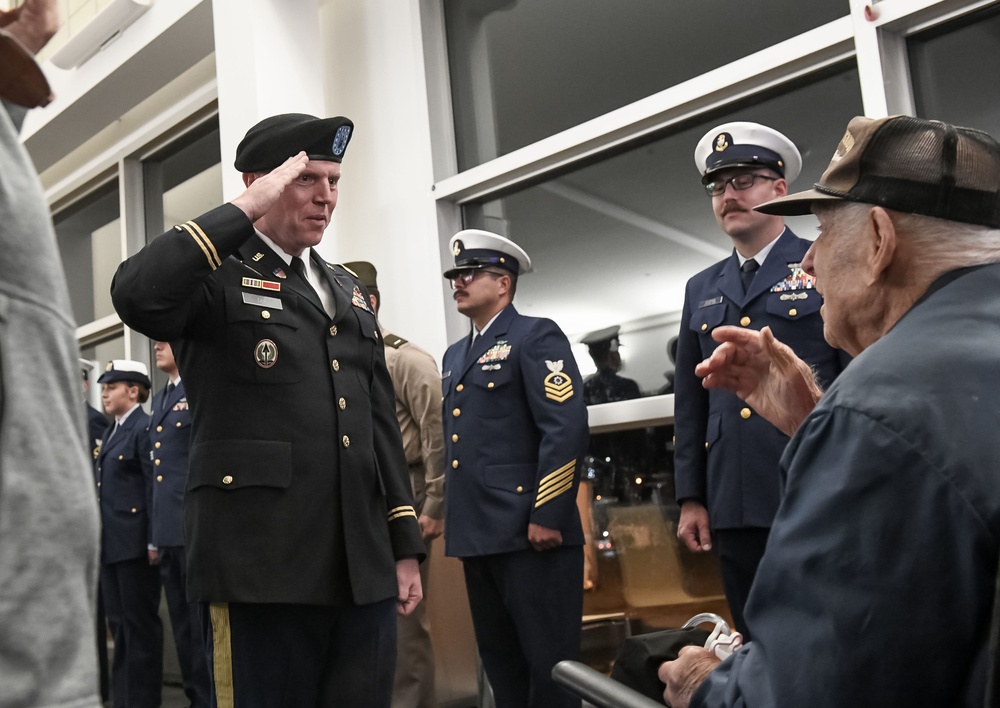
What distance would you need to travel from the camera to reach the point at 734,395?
8.41 feet

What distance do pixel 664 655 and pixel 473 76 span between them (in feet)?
11.6

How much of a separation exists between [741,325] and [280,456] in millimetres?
1283

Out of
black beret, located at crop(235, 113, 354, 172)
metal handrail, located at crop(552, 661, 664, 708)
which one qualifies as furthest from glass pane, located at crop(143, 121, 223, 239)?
metal handrail, located at crop(552, 661, 664, 708)

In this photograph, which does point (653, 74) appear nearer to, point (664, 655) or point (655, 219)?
point (655, 219)

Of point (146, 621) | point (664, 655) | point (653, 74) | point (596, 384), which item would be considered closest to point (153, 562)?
point (146, 621)

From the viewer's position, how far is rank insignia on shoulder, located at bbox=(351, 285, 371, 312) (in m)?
2.00

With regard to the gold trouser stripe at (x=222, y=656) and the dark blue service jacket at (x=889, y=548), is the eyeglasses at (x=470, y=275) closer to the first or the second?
the gold trouser stripe at (x=222, y=656)

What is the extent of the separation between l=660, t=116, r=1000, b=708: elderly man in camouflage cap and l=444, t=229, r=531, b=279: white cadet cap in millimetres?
2251

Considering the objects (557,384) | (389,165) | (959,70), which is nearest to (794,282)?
(557,384)

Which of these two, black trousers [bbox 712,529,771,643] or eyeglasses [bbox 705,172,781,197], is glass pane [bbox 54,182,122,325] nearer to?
eyeglasses [bbox 705,172,781,197]

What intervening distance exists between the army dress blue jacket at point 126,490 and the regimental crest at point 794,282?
3229 millimetres

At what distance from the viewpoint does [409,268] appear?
165 inches

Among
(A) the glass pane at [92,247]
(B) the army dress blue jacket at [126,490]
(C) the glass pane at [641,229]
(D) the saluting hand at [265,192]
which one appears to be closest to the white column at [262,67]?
(C) the glass pane at [641,229]

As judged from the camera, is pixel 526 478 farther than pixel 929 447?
Yes
